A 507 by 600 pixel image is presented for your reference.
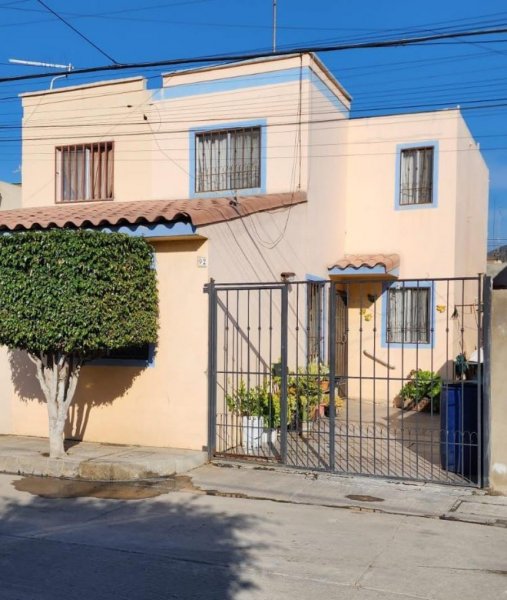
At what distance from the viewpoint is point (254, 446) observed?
905 cm

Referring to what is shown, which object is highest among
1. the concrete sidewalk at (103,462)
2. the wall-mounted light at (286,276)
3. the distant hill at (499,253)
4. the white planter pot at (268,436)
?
the distant hill at (499,253)

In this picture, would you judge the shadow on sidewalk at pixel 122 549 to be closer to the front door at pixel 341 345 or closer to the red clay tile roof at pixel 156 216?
the red clay tile roof at pixel 156 216

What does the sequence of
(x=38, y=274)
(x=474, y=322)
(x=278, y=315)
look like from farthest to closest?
1. (x=474, y=322)
2. (x=278, y=315)
3. (x=38, y=274)

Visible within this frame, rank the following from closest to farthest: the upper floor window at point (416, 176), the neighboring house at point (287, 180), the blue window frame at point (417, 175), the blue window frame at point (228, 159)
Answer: the neighboring house at point (287, 180), the blue window frame at point (228, 159), the blue window frame at point (417, 175), the upper floor window at point (416, 176)

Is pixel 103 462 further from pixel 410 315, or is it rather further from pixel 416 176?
pixel 416 176

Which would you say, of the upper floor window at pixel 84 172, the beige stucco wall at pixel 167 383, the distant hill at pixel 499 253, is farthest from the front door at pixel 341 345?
the distant hill at pixel 499 253

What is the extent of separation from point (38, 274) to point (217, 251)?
2389mm

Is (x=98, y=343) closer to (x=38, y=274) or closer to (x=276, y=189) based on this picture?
(x=38, y=274)

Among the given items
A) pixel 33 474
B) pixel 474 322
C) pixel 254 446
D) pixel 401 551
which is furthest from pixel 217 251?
pixel 474 322

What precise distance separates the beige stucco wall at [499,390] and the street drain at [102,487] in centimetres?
330

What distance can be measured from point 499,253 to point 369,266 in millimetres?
18812

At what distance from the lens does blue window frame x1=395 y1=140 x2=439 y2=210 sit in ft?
46.3

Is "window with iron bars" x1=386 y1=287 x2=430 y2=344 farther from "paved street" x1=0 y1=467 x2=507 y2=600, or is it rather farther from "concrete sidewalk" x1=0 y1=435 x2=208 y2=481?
"paved street" x1=0 y1=467 x2=507 y2=600

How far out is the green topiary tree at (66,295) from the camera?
25.0ft
